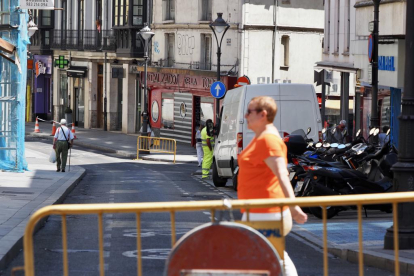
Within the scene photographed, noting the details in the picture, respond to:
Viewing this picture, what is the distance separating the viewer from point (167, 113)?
167 ft

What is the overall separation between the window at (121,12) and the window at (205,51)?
788 cm

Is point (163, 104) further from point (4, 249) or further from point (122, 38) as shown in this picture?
point (4, 249)

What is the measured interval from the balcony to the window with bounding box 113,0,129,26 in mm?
1168

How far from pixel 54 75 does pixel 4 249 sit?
56.4m

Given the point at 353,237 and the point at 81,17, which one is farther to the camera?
the point at 81,17

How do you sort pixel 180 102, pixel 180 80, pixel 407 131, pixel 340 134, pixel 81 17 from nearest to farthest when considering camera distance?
pixel 407 131 < pixel 340 134 < pixel 180 80 < pixel 180 102 < pixel 81 17

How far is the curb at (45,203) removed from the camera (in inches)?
434

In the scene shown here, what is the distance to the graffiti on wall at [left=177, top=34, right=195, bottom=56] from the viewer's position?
47.9 metres

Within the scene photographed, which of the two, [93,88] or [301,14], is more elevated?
[301,14]

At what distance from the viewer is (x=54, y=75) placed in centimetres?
6688

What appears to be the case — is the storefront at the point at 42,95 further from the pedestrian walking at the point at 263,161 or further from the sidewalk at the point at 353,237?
the pedestrian walking at the point at 263,161

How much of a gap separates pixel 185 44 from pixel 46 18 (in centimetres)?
2089

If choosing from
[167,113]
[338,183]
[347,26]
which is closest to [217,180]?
Result: [338,183]

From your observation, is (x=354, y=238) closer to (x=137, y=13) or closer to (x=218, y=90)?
(x=218, y=90)
